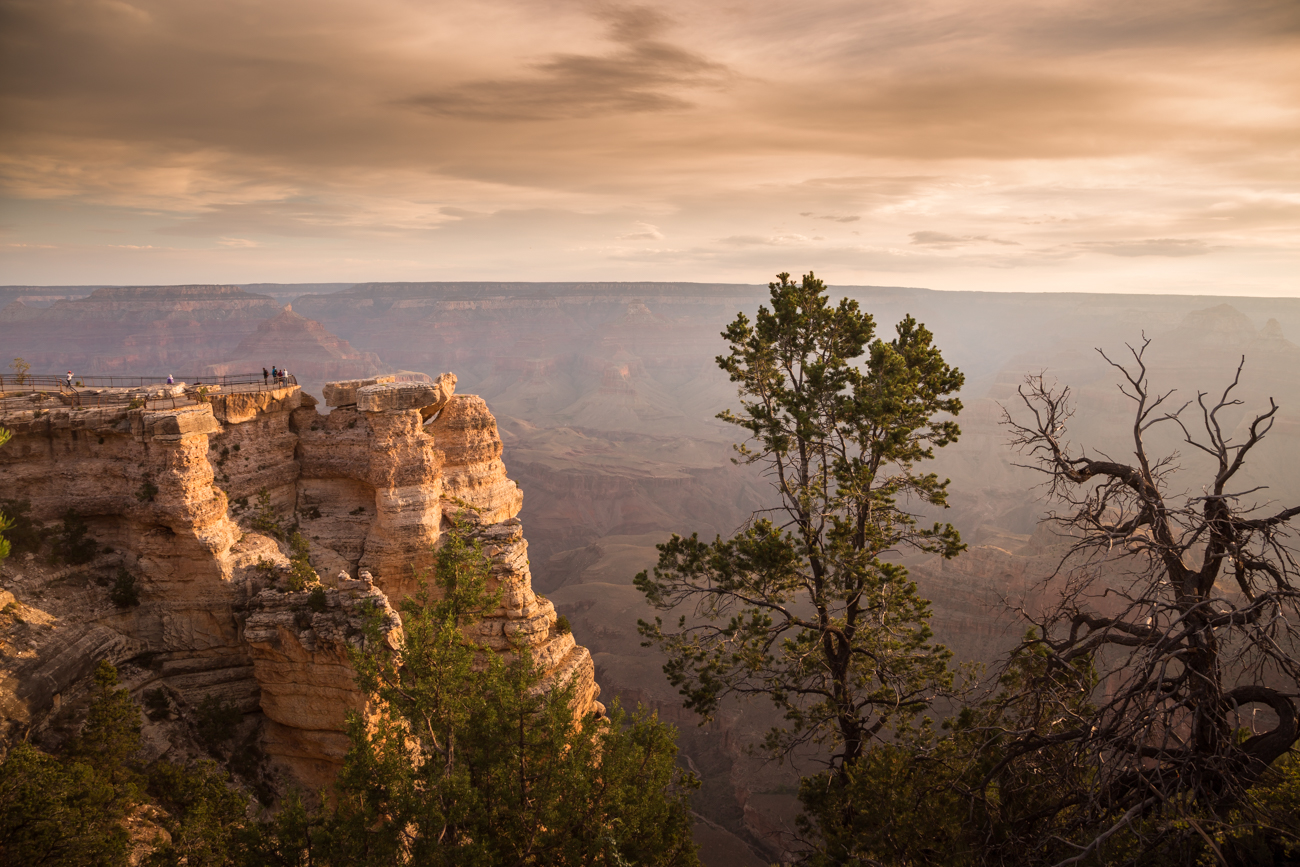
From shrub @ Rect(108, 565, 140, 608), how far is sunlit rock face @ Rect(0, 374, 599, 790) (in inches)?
6.4

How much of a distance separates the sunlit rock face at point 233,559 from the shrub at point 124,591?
16 centimetres

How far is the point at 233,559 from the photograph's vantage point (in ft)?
75.4

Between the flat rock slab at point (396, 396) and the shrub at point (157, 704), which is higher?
the flat rock slab at point (396, 396)

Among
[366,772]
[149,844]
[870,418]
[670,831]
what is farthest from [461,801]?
[870,418]

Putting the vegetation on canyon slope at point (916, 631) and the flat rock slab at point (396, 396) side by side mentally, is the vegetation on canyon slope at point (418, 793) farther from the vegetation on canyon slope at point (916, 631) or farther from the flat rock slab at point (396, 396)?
the flat rock slab at point (396, 396)

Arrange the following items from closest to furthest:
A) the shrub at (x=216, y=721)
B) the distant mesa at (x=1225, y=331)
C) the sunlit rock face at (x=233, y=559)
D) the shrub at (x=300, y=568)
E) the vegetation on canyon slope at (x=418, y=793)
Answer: the vegetation on canyon slope at (x=418, y=793), the sunlit rock face at (x=233, y=559), the shrub at (x=216, y=721), the shrub at (x=300, y=568), the distant mesa at (x=1225, y=331)

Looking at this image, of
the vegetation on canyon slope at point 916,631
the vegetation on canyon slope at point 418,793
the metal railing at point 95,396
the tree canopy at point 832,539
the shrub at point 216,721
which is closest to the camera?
the vegetation on canyon slope at point 916,631

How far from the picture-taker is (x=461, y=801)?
1341cm

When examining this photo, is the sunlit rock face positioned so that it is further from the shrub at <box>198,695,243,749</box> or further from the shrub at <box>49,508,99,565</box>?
the shrub at <box>198,695,243,749</box>

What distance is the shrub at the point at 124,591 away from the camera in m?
21.5

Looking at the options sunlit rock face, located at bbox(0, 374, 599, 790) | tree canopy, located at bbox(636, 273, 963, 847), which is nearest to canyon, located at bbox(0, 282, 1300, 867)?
sunlit rock face, located at bbox(0, 374, 599, 790)

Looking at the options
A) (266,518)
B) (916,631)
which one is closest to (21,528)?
(266,518)

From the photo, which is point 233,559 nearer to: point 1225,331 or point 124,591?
point 124,591

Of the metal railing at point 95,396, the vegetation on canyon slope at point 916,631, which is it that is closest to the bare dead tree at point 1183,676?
the vegetation on canyon slope at point 916,631
